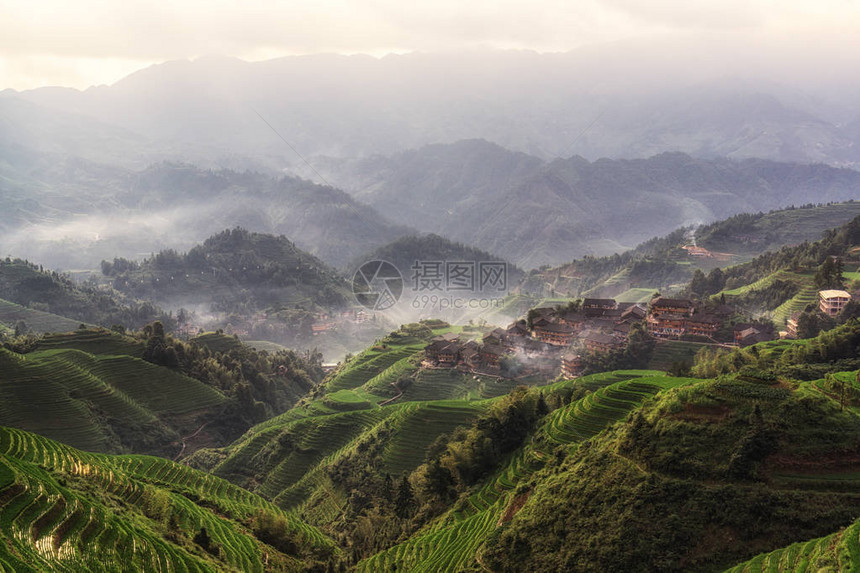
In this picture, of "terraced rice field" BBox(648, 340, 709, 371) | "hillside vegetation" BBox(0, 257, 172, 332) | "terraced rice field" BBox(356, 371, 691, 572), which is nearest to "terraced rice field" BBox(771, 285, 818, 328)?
"terraced rice field" BBox(648, 340, 709, 371)

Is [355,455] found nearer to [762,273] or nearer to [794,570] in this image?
[794,570]

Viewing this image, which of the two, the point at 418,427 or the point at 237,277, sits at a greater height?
the point at 418,427

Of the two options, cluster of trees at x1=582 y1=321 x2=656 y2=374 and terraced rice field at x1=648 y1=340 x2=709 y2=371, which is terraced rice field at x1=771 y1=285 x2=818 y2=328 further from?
cluster of trees at x1=582 y1=321 x2=656 y2=374

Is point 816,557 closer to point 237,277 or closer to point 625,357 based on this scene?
point 625,357

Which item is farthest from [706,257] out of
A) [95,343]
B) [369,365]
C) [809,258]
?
[95,343]

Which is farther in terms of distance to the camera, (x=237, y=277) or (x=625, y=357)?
(x=237, y=277)

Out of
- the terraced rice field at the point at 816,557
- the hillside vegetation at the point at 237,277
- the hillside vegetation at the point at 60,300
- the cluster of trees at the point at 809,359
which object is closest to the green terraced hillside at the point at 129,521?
the terraced rice field at the point at 816,557
